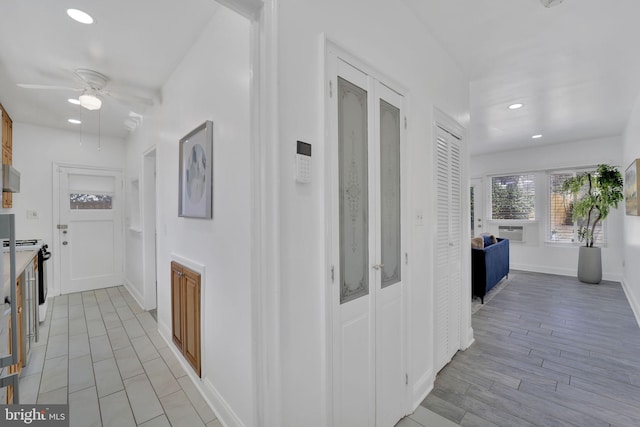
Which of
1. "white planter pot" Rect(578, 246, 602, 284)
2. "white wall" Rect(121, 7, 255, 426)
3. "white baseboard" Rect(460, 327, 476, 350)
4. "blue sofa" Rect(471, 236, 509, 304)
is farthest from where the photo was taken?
"white planter pot" Rect(578, 246, 602, 284)

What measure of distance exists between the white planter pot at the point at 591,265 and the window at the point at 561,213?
68cm

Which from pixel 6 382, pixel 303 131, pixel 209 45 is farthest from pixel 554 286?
pixel 6 382

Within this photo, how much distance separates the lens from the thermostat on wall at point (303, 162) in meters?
1.22

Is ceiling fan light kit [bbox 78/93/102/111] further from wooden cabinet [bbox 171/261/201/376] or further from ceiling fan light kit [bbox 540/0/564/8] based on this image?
ceiling fan light kit [bbox 540/0/564/8]

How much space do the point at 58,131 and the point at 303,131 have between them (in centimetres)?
518

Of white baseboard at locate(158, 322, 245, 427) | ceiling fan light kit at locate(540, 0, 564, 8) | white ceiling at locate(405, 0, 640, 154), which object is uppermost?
white ceiling at locate(405, 0, 640, 154)

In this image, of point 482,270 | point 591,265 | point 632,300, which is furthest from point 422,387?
point 591,265

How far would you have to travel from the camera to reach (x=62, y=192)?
4375 mm

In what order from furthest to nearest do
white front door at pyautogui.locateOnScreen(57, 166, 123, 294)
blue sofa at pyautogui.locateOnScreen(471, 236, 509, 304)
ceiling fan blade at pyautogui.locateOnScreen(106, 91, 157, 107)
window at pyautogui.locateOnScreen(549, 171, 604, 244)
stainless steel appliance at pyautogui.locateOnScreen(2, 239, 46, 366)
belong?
window at pyautogui.locateOnScreen(549, 171, 604, 244) → white front door at pyautogui.locateOnScreen(57, 166, 123, 294) → blue sofa at pyautogui.locateOnScreen(471, 236, 509, 304) → ceiling fan blade at pyautogui.locateOnScreen(106, 91, 157, 107) → stainless steel appliance at pyautogui.locateOnScreen(2, 239, 46, 366)

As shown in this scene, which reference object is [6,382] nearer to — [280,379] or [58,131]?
[280,379]

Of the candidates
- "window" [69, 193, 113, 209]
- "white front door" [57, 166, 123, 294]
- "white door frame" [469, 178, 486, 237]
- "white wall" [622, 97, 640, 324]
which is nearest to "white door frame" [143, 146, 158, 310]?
"white front door" [57, 166, 123, 294]

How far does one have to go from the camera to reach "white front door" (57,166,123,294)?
4.41 meters

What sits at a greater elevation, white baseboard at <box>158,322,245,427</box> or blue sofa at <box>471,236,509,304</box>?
blue sofa at <box>471,236,509,304</box>

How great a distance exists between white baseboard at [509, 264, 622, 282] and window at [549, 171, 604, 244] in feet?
1.97
